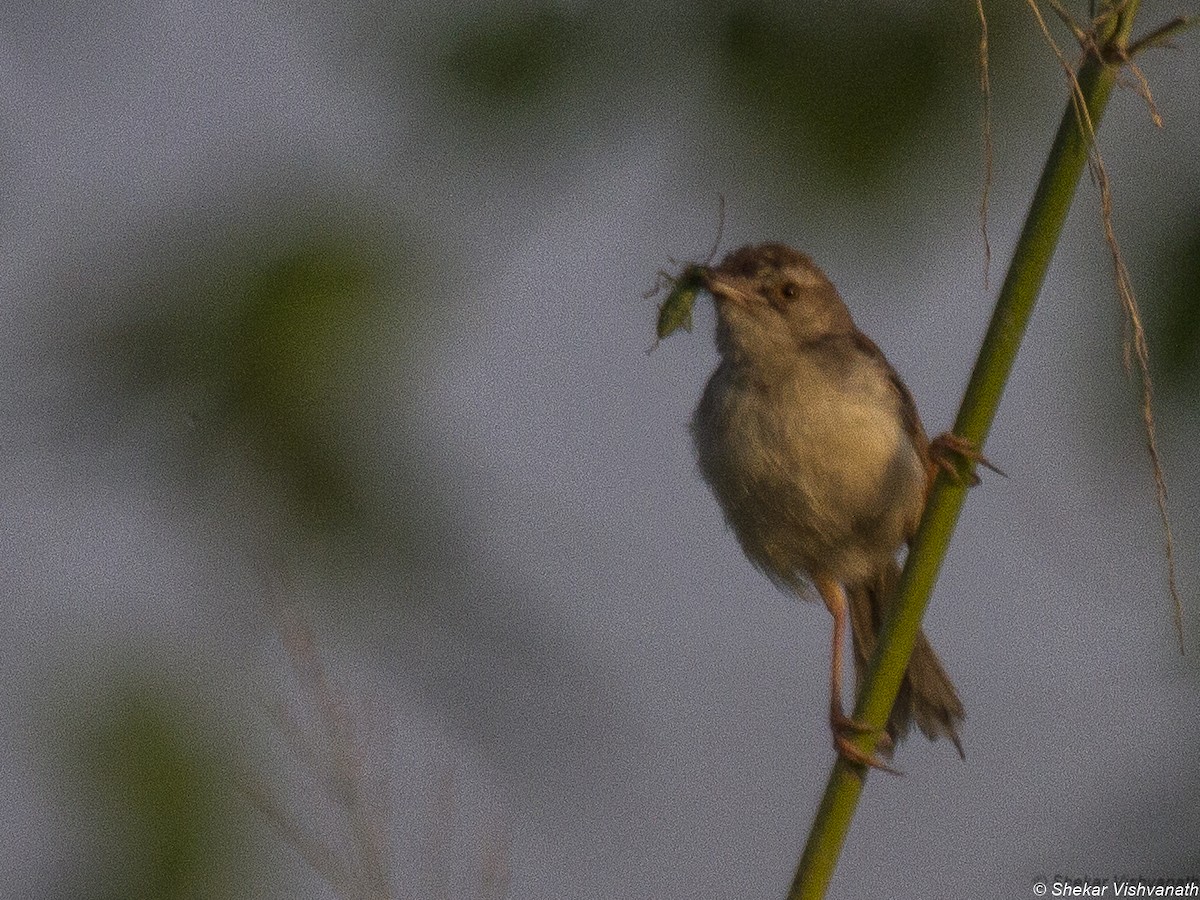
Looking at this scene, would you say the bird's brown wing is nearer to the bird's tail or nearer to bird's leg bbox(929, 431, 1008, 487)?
the bird's tail

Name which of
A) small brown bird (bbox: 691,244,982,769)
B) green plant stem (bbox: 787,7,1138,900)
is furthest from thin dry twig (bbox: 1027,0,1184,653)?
small brown bird (bbox: 691,244,982,769)

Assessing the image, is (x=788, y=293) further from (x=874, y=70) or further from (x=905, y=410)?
(x=874, y=70)

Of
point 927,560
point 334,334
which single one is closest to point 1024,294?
point 927,560

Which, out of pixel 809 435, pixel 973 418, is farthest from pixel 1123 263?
pixel 809 435

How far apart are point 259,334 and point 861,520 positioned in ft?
6.12

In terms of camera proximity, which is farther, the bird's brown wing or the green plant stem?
the bird's brown wing

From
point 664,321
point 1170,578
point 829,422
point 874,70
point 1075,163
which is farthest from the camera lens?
point 829,422

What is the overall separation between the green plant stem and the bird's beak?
1675 mm

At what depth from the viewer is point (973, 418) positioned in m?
1.79

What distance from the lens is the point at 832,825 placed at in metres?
1.72

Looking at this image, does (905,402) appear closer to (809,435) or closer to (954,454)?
(809,435)

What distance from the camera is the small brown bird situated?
139 inches

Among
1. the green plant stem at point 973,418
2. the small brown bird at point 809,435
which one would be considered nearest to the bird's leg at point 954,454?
the green plant stem at point 973,418

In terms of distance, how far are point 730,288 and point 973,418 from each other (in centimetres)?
185
